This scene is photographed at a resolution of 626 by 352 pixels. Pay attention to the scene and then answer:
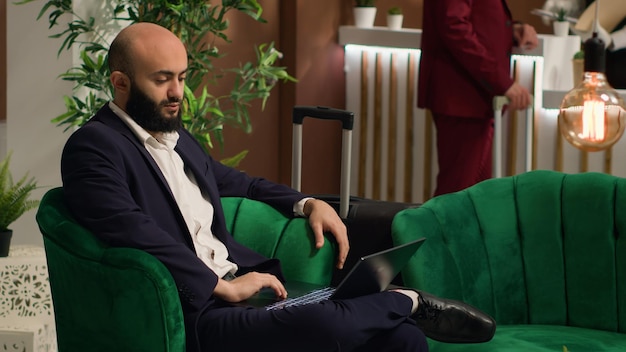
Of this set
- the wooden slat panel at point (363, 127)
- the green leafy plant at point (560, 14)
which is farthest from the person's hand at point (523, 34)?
the wooden slat panel at point (363, 127)

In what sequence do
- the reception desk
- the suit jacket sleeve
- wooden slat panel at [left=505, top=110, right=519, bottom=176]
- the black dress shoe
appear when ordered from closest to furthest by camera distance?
the black dress shoe < the suit jacket sleeve < wooden slat panel at [left=505, top=110, right=519, bottom=176] < the reception desk

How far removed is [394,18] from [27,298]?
9.98ft

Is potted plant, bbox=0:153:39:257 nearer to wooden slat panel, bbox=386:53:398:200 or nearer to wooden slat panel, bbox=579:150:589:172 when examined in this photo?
wooden slat panel, bbox=579:150:589:172

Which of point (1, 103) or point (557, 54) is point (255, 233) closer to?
point (557, 54)

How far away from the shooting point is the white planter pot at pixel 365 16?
6551mm

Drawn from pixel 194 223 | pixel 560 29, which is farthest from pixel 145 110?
pixel 560 29

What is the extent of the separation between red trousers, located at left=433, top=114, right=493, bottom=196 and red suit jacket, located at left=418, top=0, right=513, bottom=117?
8cm

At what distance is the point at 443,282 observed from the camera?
3275 millimetres

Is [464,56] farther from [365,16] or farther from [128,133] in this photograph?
[128,133]

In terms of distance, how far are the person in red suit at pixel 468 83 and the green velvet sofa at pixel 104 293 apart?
2.49m

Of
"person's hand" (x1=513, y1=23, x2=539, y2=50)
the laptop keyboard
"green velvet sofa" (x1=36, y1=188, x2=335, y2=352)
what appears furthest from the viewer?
"person's hand" (x1=513, y1=23, x2=539, y2=50)

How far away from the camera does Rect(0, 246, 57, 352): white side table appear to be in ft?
13.9

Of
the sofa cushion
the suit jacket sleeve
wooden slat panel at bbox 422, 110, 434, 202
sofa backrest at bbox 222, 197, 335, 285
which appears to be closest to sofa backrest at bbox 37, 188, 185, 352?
sofa backrest at bbox 222, 197, 335, 285

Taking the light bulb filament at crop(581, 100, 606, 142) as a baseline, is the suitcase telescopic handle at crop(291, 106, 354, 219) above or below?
below
